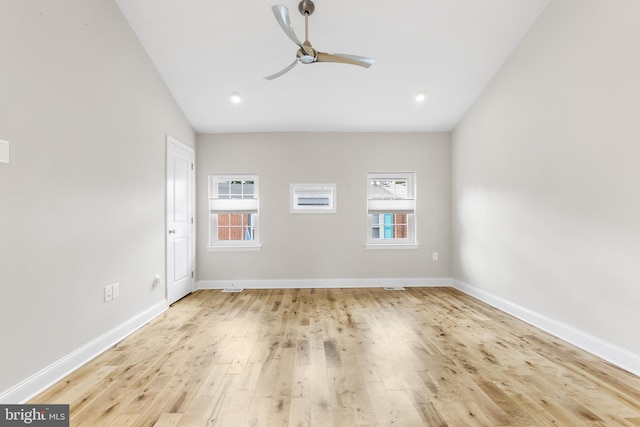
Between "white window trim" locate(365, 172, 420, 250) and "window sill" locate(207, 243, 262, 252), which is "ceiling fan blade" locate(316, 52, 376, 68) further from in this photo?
"window sill" locate(207, 243, 262, 252)

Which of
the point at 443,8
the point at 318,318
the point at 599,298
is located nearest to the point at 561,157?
the point at 599,298

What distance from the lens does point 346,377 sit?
2.09 m

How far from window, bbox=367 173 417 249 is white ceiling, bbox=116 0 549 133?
3.10 ft

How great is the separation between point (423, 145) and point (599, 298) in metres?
3.06

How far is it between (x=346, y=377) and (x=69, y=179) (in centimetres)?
242

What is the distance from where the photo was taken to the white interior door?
385 cm

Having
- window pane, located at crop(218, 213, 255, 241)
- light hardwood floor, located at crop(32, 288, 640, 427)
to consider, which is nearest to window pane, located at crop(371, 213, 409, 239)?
light hardwood floor, located at crop(32, 288, 640, 427)

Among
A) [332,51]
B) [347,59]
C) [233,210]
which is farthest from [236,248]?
[347,59]

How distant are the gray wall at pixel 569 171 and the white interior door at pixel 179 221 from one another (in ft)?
13.2

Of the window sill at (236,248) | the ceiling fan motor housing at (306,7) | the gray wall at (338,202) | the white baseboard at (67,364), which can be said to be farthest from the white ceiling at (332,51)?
the white baseboard at (67,364)

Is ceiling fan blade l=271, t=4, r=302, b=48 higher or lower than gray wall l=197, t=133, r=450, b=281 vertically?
higher

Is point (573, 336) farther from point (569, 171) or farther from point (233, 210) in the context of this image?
point (233, 210)

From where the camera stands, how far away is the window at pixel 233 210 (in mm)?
4875

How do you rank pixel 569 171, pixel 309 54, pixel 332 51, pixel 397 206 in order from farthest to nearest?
pixel 397 206 → pixel 332 51 → pixel 569 171 → pixel 309 54
